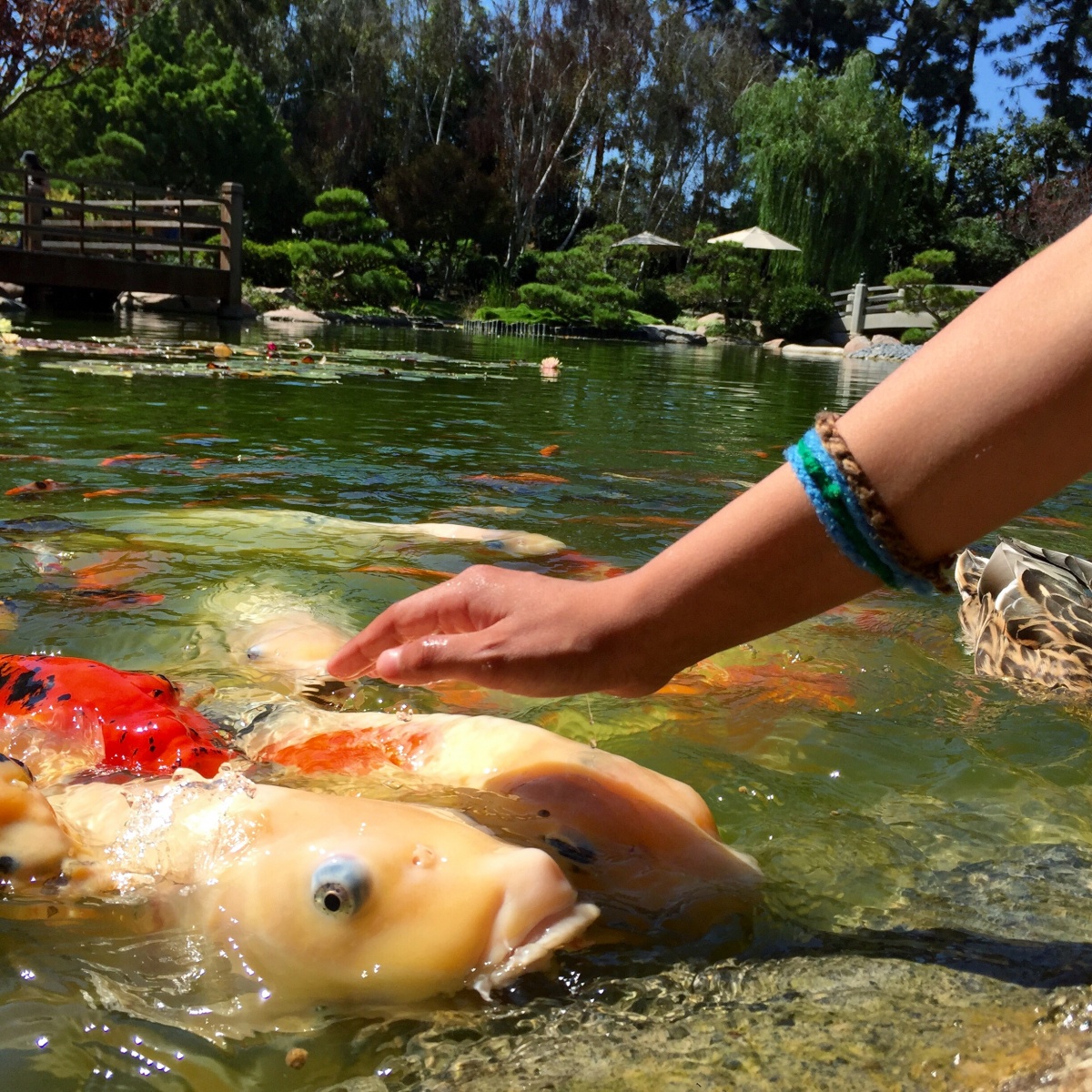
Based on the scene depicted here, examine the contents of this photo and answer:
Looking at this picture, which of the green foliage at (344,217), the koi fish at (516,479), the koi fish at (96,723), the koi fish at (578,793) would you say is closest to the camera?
the koi fish at (578,793)

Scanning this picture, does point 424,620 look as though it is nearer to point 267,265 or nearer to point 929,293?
point 267,265

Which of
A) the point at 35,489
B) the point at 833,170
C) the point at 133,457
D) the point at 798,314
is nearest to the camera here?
the point at 35,489

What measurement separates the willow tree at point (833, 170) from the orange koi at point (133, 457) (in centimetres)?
2885

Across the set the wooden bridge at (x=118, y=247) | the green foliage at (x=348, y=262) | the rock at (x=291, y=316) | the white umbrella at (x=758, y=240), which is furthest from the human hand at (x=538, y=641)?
the white umbrella at (x=758, y=240)

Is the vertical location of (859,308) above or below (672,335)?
above

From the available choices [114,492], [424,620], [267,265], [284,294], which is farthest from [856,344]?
[424,620]

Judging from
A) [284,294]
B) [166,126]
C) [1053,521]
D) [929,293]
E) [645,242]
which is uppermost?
[166,126]

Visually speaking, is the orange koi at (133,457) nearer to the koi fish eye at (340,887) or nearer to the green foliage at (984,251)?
the koi fish eye at (340,887)

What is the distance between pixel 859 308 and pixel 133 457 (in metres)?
27.3

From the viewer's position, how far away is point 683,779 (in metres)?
2.22

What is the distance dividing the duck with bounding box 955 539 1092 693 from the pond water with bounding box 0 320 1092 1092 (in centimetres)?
11

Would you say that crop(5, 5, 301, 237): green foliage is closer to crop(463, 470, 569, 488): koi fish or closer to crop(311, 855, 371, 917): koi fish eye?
crop(463, 470, 569, 488): koi fish

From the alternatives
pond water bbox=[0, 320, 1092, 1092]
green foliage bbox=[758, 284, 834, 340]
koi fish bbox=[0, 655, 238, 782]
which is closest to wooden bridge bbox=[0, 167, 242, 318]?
pond water bbox=[0, 320, 1092, 1092]

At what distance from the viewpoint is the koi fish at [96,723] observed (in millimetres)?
1954
